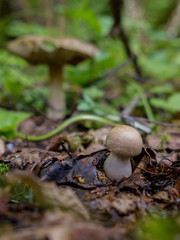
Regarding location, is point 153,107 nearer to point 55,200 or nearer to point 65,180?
point 65,180

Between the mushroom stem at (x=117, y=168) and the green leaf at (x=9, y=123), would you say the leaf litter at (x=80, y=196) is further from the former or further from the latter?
the green leaf at (x=9, y=123)

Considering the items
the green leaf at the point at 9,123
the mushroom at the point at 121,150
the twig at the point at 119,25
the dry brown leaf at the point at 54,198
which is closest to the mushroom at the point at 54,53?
the twig at the point at 119,25

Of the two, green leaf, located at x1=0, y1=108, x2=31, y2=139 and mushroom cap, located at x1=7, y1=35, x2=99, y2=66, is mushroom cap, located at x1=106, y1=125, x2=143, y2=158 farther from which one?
mushroom cap, located at x1=7, y1=35, x2=99, y2=66

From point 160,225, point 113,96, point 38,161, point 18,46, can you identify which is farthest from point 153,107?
point 160,225

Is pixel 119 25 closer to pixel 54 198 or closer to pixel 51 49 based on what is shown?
pixel 51 49

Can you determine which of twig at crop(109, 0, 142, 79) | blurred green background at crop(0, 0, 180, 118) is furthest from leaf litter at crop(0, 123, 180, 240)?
twig at crop(109, 0, 142, 79)

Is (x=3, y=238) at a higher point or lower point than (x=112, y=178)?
lower
